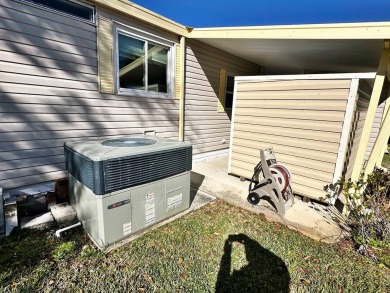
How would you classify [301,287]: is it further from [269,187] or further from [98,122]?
[98,122]

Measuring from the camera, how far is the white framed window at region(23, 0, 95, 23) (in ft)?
10.2

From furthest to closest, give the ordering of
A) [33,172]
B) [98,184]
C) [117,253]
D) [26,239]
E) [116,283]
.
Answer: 1. [33,172]
2. [26,239]
3. [117,253]
4. [98,184]
5. [116,283]

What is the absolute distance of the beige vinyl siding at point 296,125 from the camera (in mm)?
3445

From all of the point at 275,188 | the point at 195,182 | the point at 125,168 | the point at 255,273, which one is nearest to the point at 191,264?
the point at 255,273

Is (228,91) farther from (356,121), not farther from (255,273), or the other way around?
(255,273)

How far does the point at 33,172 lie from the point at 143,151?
1984mm

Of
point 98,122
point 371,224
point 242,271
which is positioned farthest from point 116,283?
point 371,224

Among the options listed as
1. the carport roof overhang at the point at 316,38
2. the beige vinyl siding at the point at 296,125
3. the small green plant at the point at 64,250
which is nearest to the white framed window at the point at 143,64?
the carport roof overhang at the point at 316,38

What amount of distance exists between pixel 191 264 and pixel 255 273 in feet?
2.10

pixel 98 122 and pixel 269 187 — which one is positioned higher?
pixel 98 122

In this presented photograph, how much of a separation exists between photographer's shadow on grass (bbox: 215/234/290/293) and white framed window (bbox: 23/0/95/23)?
3.93 m

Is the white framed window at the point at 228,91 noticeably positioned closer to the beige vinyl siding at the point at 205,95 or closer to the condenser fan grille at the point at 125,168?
the beige vinyl siding at the point at 205,95

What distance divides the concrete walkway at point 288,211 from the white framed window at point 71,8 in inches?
135

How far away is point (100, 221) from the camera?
235 cm
